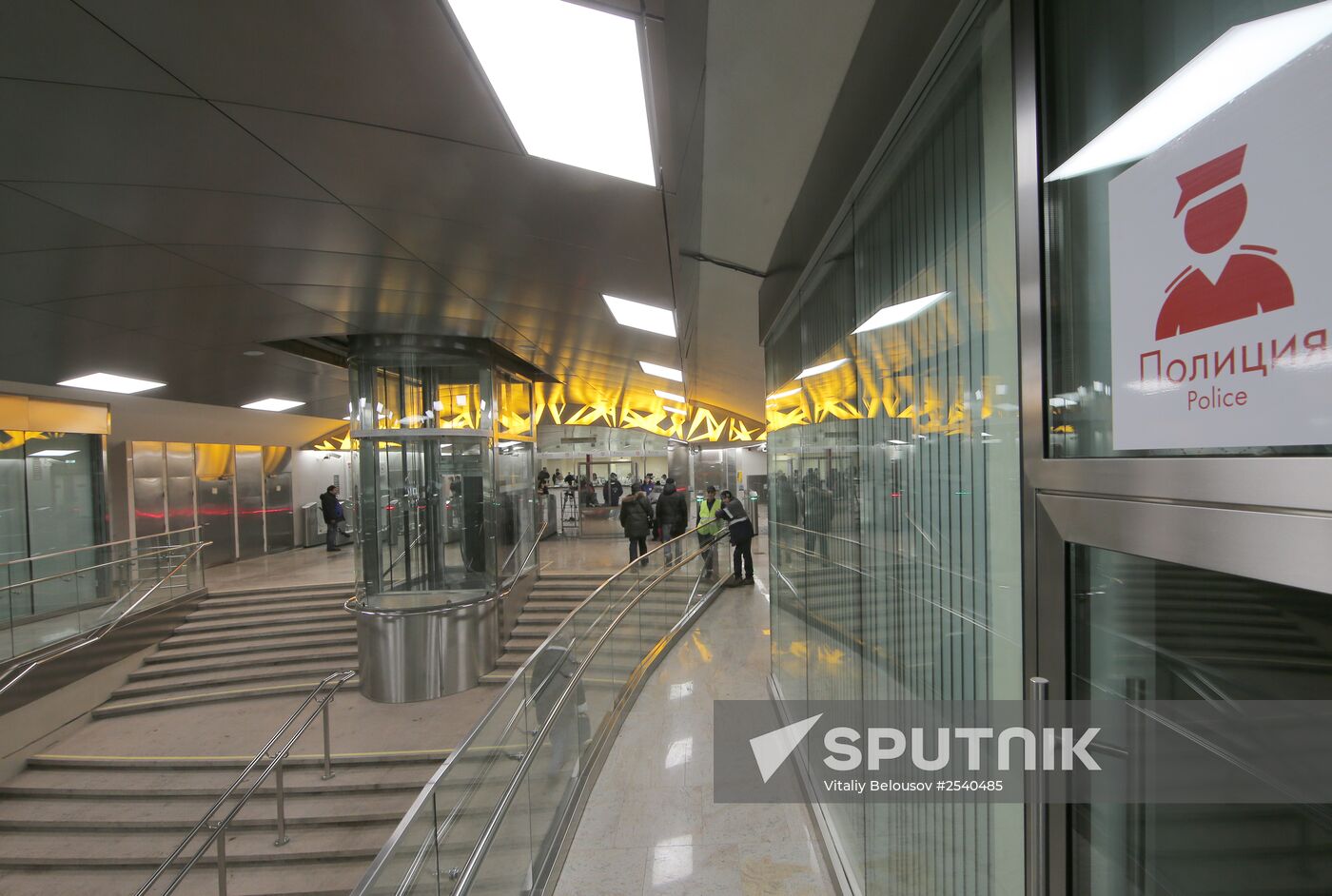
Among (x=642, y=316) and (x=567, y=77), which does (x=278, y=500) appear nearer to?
(x=642, y=316)

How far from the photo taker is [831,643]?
4062 millimetres

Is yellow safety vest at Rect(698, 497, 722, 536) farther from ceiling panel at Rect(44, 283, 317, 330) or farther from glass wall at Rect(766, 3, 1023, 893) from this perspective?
glass wall at Rect(766, 3, 1023, 893)

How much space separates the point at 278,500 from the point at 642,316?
1606 centimetres

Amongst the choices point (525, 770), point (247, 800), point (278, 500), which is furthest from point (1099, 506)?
point (278, 500)

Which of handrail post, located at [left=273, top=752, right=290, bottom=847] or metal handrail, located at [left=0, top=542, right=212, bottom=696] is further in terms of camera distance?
metal handrail, located at [left=0, top=542, right=212, bottom=696]

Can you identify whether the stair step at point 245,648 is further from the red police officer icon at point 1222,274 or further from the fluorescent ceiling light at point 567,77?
the red police officer icon at point 1222,274

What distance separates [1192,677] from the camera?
1.07 m

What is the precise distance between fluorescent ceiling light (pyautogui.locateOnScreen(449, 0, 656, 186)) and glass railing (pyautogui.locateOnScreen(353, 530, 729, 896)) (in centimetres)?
286

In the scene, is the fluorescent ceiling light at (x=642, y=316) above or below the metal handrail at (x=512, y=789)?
above

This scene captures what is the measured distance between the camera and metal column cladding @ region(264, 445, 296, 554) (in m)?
18.6

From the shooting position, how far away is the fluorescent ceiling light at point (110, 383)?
1027cm

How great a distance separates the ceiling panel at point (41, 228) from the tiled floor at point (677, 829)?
4.84 meters

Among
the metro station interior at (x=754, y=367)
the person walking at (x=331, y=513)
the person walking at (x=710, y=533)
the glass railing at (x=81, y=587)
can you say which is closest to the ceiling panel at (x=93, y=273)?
the metro station interior at (x=754, y=367)

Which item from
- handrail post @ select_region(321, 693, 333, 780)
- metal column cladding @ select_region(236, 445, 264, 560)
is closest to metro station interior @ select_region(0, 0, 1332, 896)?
handrail post @ select_region(321, 693, 333, 780)
